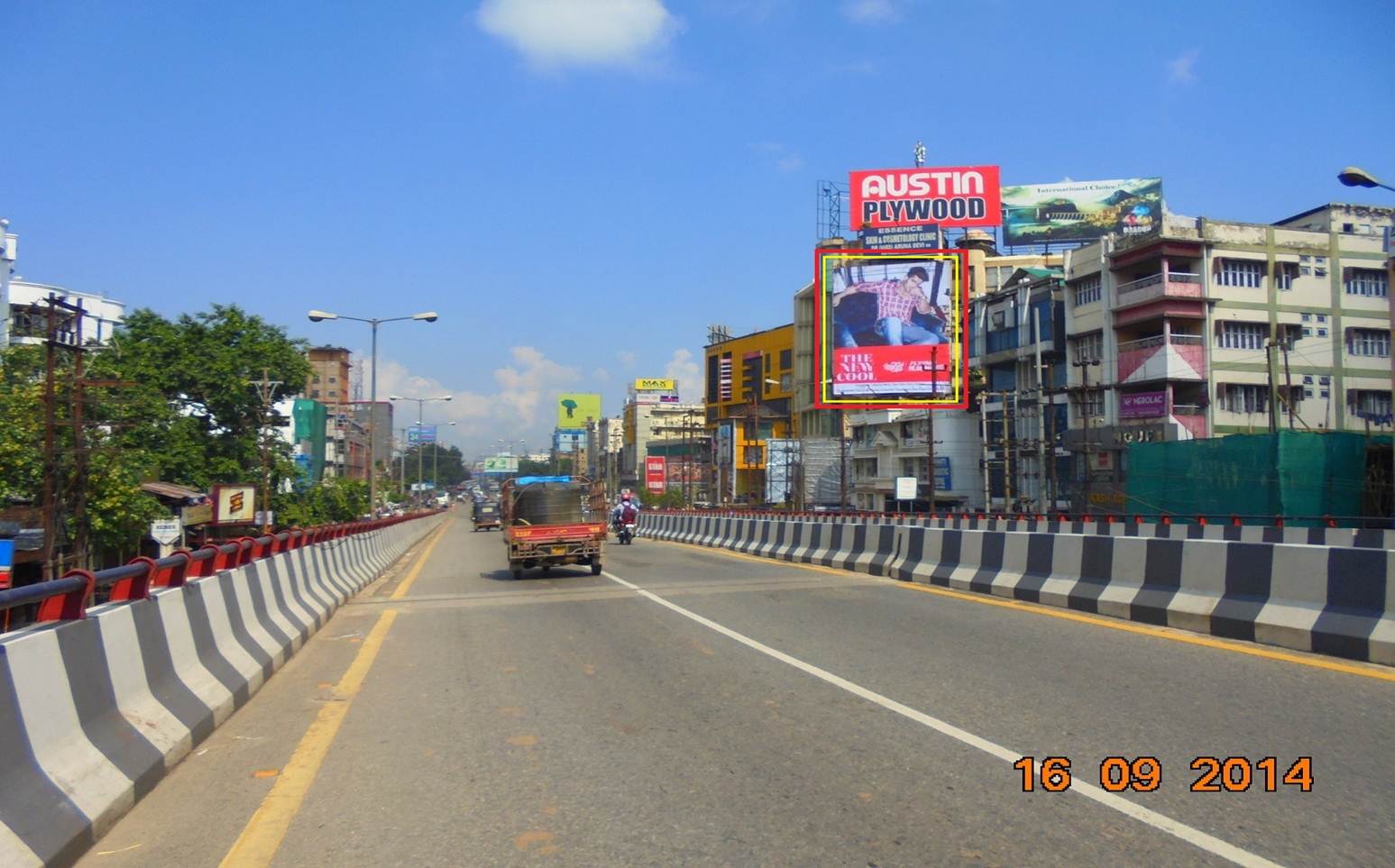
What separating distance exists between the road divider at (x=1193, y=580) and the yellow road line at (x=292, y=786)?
26.2 ft

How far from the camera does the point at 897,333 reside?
36625 mm

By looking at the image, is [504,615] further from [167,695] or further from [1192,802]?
[1192,802]

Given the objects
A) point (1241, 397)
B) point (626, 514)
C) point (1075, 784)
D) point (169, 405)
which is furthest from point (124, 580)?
point (1241, 397)

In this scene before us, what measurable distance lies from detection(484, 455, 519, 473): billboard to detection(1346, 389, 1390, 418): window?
138 meters

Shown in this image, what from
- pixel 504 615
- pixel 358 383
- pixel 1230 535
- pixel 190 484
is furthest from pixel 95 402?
pixel 358 383

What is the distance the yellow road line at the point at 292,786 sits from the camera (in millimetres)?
4652

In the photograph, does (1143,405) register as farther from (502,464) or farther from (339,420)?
(502,464)

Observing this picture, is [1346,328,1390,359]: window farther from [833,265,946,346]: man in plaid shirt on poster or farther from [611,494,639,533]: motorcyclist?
[611,494,639,533]: motorcyclist

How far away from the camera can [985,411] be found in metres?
64.4

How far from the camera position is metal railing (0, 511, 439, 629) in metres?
4.97

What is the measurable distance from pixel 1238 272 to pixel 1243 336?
11.1 feet

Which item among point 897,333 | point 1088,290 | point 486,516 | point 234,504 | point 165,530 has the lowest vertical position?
point 486,516

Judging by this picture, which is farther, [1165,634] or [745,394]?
[745,394]

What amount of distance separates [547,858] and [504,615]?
964cm
